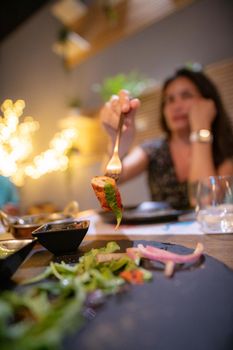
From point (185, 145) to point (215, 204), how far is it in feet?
4.69

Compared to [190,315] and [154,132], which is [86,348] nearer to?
[190,315]

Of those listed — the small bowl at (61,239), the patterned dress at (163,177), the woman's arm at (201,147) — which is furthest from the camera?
the patterned dress at (163,177)

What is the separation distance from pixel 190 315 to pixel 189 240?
0.51m

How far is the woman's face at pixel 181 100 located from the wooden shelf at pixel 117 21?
7.44 feet

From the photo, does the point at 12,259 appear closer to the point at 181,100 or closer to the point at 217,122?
the point at 181,100

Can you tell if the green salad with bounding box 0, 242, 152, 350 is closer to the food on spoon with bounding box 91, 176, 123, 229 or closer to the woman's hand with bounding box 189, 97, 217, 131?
the food on spoon with bounding box 91, 176, 123, 229

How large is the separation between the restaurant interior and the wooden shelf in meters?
0.02

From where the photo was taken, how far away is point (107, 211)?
132 centimetres

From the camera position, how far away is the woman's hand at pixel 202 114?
2.12 meters

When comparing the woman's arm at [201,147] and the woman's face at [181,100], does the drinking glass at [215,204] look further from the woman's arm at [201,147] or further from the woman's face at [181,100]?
the woman's face at [181,100]

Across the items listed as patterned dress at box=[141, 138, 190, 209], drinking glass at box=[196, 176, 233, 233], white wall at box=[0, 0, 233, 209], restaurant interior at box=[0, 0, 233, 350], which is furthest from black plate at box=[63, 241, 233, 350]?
white wall at box=[0, 0, 233, 209]

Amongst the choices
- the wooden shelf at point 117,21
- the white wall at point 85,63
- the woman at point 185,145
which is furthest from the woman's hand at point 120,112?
the wooden shelf at point 117,21

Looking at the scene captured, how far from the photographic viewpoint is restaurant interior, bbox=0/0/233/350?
1.33 ft

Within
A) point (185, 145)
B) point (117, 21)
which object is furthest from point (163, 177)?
point (117, 21)
